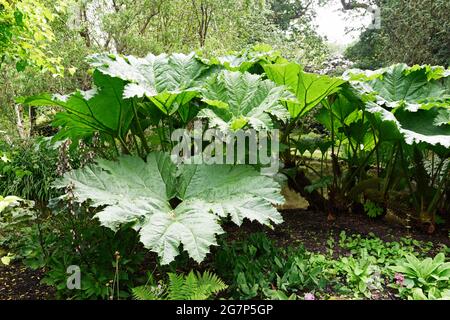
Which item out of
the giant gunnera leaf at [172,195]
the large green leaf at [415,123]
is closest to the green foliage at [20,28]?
the giant gunnera leaf at [172,195]

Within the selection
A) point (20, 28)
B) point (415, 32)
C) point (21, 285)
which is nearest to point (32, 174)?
point (20, 28)

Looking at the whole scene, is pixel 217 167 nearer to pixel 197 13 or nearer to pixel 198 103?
pixel 198 103

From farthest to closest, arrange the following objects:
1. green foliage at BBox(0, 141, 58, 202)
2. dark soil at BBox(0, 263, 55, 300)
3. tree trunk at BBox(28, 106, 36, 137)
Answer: tree trunk at BBox(28, 106, 36, 137)
green foliage at BBox(0, 141, 58, 202)
dark soil at BBox(0, 263, 55, 300)

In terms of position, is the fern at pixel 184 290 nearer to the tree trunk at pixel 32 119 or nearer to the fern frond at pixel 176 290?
the fern frond at pixel 176 290

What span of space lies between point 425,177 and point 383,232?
459 millimetres

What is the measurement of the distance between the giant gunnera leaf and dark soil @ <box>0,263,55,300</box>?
52 centimetres

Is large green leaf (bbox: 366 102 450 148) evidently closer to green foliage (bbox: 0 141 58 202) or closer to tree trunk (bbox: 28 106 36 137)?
green foliage (bbox: 0 141 58 202)

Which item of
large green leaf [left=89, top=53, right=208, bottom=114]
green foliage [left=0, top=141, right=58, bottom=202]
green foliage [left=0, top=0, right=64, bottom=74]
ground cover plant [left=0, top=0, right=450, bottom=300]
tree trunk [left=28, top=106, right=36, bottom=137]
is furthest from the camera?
tree trunk [left=28, top=106, right=36, bottom=137]

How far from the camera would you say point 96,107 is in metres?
1.89

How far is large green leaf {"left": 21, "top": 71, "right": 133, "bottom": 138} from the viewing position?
1.81 m

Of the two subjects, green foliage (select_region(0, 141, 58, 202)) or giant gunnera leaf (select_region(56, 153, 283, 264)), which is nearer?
giant gunnera leaf (select_region(56, 153, 283, 264))

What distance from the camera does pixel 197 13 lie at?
539 cm

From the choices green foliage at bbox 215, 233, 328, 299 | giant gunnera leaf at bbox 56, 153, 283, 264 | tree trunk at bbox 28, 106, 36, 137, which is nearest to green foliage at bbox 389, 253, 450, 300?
green foliage at bbox 215, 233, 328, 299
